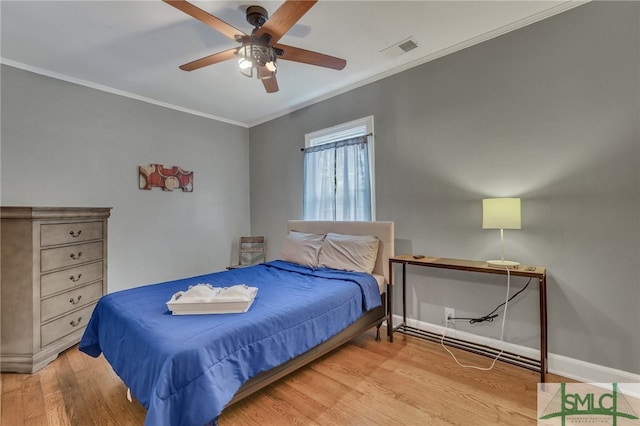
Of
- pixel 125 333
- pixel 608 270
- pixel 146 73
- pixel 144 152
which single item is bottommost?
pixel 125 333

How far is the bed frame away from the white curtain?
9.1 inches

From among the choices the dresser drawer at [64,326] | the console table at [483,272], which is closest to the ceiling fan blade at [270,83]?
the console table at [483,272]

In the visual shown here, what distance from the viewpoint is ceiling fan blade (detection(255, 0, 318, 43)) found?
60.6 inches

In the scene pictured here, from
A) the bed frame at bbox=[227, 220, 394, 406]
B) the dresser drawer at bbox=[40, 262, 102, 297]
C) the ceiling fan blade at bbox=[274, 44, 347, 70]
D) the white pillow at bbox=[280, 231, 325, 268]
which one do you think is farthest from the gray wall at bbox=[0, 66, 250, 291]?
the ceiling fan blade at bbox=[274, 44, 347, 70]

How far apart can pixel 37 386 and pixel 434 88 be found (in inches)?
159

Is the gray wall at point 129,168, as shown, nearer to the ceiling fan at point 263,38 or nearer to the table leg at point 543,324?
the ceiling fan at point 263,38

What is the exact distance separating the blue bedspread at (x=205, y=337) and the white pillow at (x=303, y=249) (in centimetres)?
57

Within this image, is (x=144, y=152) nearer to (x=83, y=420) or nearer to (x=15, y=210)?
(x=15, y=210)

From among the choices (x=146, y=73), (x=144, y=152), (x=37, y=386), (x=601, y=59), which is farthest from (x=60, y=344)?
(x=601, y=59)

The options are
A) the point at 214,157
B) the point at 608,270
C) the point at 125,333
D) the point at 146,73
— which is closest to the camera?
the point at 125,333

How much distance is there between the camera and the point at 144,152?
3641 mm

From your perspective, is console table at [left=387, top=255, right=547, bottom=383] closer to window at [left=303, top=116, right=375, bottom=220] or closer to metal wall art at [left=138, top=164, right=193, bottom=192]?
window at [left=303, top=116, right=375, bottom=220]

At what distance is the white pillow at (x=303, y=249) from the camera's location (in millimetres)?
3073

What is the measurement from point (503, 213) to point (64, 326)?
377cm
